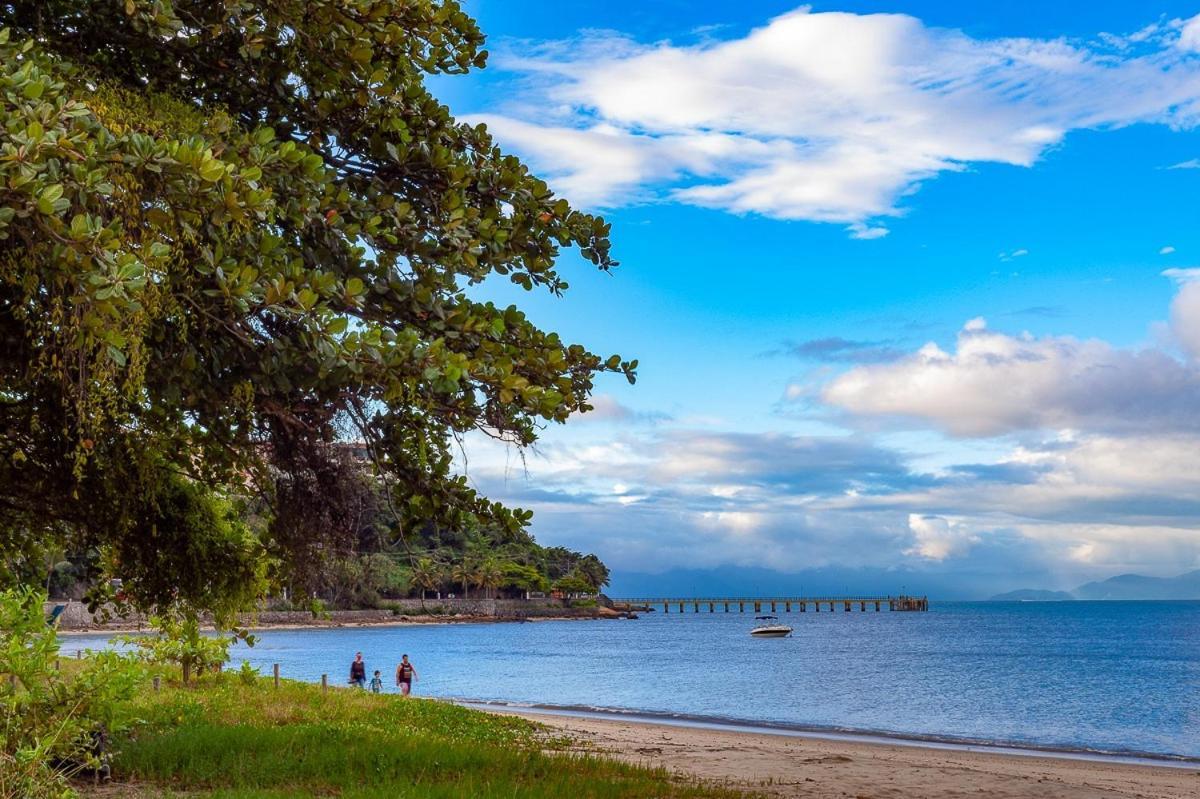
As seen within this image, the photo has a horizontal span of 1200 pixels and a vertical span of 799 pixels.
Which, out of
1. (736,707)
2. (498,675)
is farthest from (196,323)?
(498,675)

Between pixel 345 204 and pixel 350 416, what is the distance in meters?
1.76

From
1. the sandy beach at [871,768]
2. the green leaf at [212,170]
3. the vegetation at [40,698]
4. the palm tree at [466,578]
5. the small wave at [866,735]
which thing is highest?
the green leaf at [212,170]

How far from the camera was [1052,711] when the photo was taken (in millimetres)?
49938

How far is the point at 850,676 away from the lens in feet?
226

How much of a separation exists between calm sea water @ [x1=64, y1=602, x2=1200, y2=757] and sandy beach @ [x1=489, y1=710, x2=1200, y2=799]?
765 cm

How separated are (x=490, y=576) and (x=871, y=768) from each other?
439 ft

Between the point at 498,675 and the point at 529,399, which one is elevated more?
the point at 529,399

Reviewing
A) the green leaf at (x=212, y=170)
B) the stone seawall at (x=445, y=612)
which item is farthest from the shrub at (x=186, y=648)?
the stone seawall at (x=445, y=612)

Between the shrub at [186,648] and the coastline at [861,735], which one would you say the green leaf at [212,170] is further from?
the coastline at [861,735]

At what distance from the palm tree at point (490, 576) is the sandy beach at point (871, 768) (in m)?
109

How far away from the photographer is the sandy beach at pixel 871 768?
2208 centimetres

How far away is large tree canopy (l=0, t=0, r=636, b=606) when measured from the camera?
6238 mm

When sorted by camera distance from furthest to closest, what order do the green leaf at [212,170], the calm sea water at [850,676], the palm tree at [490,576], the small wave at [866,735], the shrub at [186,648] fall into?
the palm tree at [490,576]
the calm sea water at [850,676]
the small wave at [866,735]
the shrub at [186,648]
the green leaf at [212,170]

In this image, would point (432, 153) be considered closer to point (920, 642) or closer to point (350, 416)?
point (350, 416)
